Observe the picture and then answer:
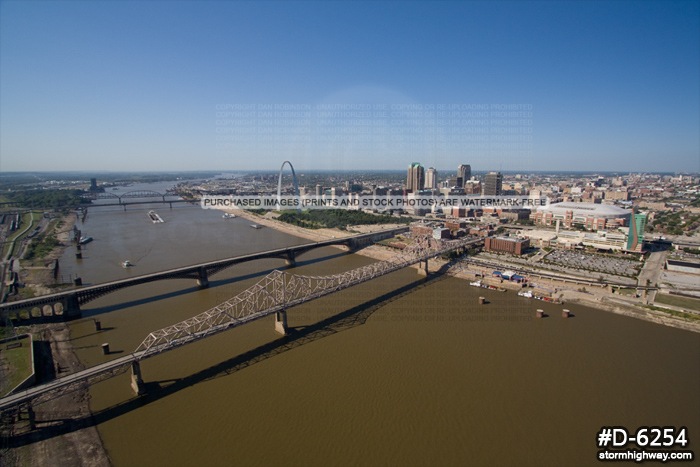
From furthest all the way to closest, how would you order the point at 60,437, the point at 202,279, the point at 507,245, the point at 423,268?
1. the point at 507,245
2. the point at 423,268
3. the point at 202,279
4. the point at 60,437

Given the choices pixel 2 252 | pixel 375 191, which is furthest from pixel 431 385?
pixel 375 191

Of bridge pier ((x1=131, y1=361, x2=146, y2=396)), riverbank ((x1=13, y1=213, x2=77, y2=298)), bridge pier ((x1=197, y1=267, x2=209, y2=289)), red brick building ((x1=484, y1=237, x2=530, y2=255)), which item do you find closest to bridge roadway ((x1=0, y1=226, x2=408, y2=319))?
bridge pier ((x1=197, y1=267, x2=209, y2=289))

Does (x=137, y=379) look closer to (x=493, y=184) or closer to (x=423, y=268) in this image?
(x=423, y=268)

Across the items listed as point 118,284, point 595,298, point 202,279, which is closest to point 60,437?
point 118,284

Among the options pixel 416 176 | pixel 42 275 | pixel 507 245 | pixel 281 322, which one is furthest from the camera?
pixel 416 176

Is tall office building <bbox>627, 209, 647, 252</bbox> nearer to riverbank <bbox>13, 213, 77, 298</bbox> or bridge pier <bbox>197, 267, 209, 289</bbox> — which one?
bridge pier <bbox>197, 267, 209, 289</bbox>
